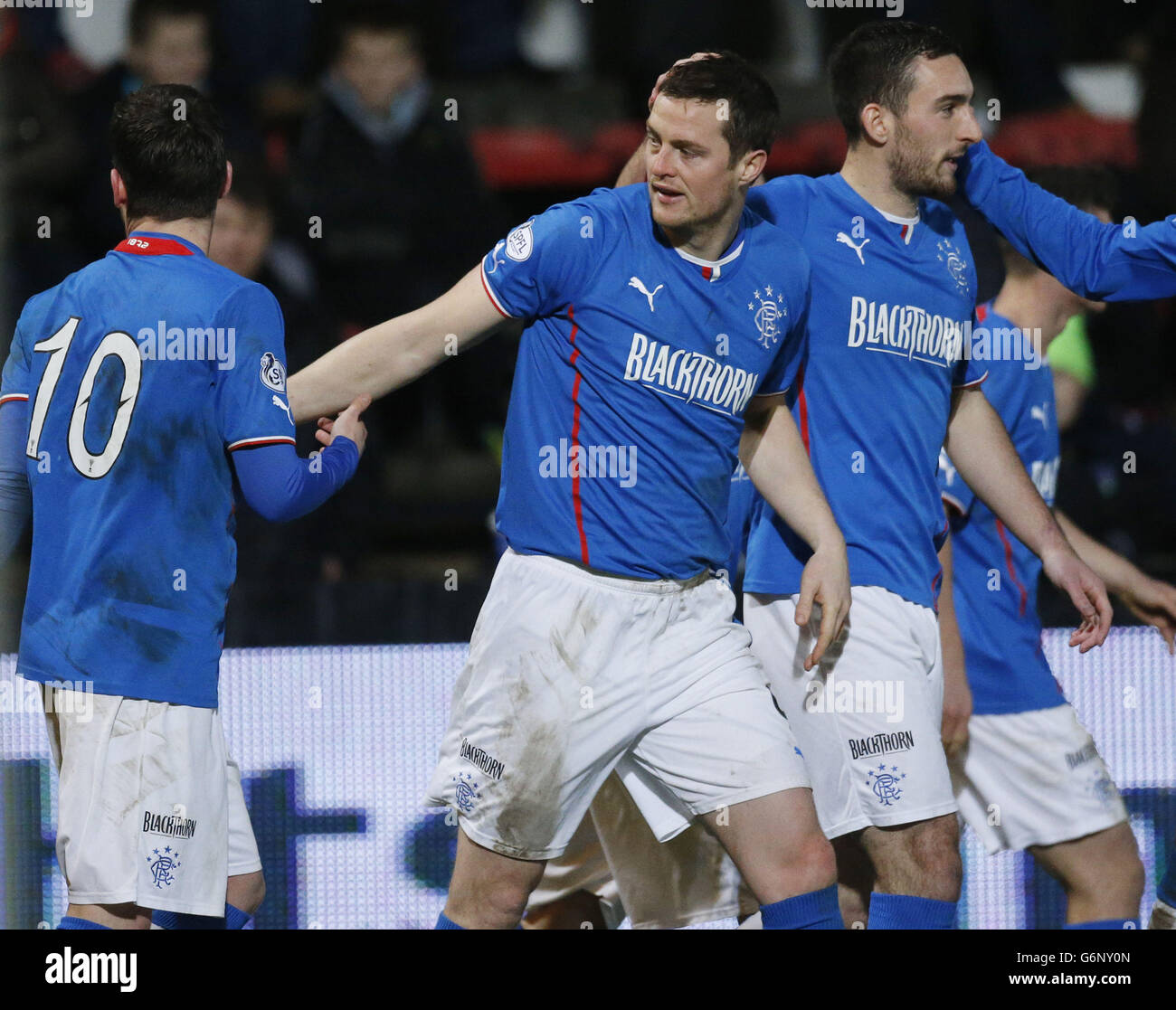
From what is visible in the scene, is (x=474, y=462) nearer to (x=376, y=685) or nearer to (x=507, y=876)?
(x=376, y=685)

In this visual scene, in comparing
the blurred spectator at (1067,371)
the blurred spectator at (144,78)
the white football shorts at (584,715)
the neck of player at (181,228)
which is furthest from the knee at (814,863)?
the blurred spectator at (144,78)

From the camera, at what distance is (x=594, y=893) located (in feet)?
13.3

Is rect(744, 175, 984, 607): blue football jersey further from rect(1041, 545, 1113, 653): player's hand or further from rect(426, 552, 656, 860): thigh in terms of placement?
rect(426, 552, 656, 860): thigh

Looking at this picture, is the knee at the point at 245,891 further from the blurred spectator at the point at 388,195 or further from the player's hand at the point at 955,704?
the blurred spectator at the point at 388,195

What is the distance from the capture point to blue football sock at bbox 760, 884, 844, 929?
3225mm

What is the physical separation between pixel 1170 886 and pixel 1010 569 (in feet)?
3.06

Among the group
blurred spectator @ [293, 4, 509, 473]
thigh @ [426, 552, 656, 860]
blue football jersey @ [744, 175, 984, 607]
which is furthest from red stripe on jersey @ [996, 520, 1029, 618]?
blurred spectator @ [293, 4, 509, 473]

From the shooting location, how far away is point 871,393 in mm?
3639

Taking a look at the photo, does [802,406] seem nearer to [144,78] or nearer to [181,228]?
[181,228]

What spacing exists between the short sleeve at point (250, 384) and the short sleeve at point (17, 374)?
1.32 ft

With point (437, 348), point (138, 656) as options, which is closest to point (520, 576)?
point (437, 348)

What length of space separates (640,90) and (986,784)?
4354 millimetres

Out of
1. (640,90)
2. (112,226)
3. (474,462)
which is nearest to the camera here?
(112,226)

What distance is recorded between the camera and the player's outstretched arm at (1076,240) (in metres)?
3.75
